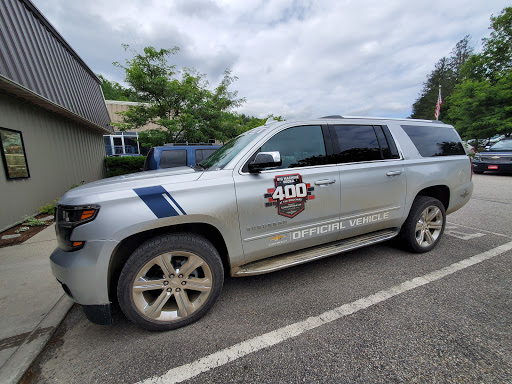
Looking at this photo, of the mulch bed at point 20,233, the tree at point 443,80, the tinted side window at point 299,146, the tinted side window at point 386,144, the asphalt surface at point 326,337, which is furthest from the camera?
the tree at point 443,80

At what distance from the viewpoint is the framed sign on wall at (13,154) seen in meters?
5.20

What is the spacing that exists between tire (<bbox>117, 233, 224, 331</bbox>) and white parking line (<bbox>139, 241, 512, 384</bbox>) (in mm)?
447

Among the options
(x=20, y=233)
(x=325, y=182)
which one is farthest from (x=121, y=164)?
(x=325, y=182)

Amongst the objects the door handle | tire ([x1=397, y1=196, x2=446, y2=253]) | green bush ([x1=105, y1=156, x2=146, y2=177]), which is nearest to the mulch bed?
the door handle

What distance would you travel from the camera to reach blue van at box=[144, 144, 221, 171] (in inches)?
238

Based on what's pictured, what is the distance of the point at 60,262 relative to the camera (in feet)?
5.93

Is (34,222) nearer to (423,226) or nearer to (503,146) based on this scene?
(423,226)

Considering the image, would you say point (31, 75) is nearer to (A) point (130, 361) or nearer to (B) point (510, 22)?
(A) point (130, 361)

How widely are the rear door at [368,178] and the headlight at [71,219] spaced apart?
2437 millimetres

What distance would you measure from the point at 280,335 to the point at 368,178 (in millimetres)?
1994

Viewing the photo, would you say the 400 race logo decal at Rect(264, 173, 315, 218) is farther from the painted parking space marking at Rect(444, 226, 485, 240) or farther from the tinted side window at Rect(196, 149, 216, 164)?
the tinted side window at Rect(196, 149, 216, 164)

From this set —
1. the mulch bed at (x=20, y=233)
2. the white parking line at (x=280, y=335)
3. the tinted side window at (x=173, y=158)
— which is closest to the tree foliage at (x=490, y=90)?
the white parking line at (x=280, y=335)

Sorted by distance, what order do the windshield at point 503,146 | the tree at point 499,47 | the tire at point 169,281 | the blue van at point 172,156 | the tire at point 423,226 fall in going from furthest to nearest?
the tree at point 499,47
the windshield at point 503,146
the blue van at point 172,156
the tire at point 423,226
the tire at point 169,281

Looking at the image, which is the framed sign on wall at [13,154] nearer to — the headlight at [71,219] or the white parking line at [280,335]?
the headlight at [71,219]
